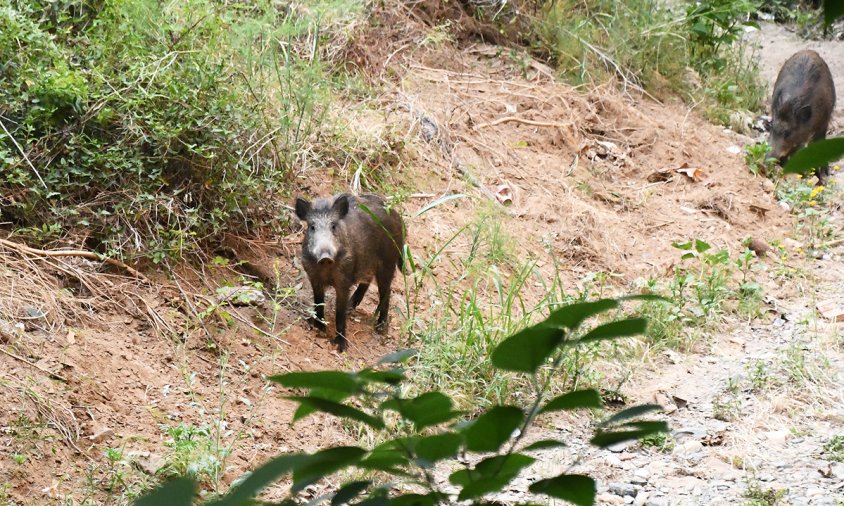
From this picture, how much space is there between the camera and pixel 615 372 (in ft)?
19.4

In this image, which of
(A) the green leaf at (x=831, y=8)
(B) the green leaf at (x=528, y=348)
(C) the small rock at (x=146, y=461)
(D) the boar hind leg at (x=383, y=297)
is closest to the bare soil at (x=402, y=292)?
(C) the small rock at (x=146, y=461)

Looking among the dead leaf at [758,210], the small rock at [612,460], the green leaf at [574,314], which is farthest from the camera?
the dead leaf at [758,210]

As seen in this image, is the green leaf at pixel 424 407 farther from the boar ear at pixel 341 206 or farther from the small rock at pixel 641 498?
the boar ear at pixel 341 206

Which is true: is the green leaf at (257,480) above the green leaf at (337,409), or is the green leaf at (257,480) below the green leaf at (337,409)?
above

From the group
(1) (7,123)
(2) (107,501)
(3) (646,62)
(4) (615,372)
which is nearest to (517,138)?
(3) (646,62)

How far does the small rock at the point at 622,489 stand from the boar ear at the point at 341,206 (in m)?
2.16

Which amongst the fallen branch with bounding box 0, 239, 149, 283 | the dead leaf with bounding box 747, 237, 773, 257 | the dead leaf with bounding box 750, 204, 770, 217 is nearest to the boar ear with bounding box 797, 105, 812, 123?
the dead leaf with bounding box 750, 204, 770, 217

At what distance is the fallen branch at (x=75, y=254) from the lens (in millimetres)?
5152

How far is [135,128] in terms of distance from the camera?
5.59 metres

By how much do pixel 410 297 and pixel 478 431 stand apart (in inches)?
214

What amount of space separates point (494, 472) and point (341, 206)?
4761mm

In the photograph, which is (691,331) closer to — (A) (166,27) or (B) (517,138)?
(B) (517,138)

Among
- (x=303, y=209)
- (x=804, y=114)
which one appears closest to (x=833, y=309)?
(x=303, y=209)

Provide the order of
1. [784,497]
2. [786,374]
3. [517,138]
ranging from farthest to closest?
1. [517,138]
2. [786,374]
3. [784,497]
